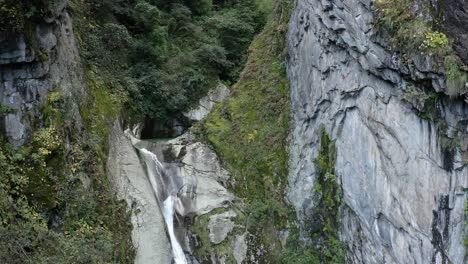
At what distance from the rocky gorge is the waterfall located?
0.03 m

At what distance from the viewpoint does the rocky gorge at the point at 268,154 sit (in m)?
8.18

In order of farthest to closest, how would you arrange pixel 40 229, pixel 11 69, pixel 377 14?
1. pixel 11 69
2. pixel 40 229
3. pixel 377 14

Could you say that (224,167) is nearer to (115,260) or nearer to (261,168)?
(261,168)

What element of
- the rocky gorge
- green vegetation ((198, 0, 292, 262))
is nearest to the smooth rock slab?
the rocky gorge

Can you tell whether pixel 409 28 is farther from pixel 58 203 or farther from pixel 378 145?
pixel 58 203

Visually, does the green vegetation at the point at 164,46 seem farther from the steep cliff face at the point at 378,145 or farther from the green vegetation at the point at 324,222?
the green vegetation at the point at 324,222

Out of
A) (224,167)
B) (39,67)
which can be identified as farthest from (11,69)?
(224,167)

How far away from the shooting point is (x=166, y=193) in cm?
1295

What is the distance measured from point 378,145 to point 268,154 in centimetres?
419

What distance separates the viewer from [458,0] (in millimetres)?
7934

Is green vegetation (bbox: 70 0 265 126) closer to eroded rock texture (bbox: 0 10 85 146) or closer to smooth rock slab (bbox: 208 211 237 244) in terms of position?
eroded rock texture (bbox: 0 10 85 146)

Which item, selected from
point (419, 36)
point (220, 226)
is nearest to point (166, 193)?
point (220, 226)

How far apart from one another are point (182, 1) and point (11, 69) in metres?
10.2

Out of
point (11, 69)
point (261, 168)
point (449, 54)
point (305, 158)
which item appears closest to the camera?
point (449, 54)
